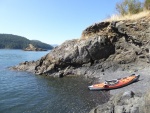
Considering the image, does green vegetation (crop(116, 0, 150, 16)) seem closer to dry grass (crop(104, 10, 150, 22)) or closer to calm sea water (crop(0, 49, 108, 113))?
dry grass (crop(104, 10, 150, 22))

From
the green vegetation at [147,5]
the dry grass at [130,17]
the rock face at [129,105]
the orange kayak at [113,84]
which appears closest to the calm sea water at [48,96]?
the orange kayak at [113,84]

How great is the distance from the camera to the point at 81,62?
148 ft

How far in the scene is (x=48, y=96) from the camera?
30234 mm

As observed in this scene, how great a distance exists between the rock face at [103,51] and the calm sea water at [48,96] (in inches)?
204

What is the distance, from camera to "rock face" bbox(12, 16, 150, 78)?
131ft

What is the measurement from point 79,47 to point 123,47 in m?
8.59

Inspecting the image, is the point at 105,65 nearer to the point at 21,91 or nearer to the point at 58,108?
the point at 21,91

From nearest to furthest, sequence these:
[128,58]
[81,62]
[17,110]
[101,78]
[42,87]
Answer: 1. [17,110]
2. [42,87]
3. [101,78]
4. [128,58]
5. [81,62]

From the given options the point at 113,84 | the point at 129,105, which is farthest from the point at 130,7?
the point at 129,105

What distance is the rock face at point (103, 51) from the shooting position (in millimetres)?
39844

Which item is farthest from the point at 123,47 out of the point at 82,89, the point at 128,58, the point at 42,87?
the point at 42,87

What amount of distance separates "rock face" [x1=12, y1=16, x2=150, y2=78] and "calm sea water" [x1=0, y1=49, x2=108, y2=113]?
5.18 metres

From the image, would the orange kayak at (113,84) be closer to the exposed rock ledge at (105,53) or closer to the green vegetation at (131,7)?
the exposed rock ledge at (105,53)

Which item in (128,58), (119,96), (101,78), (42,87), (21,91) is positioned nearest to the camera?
(119,96)
